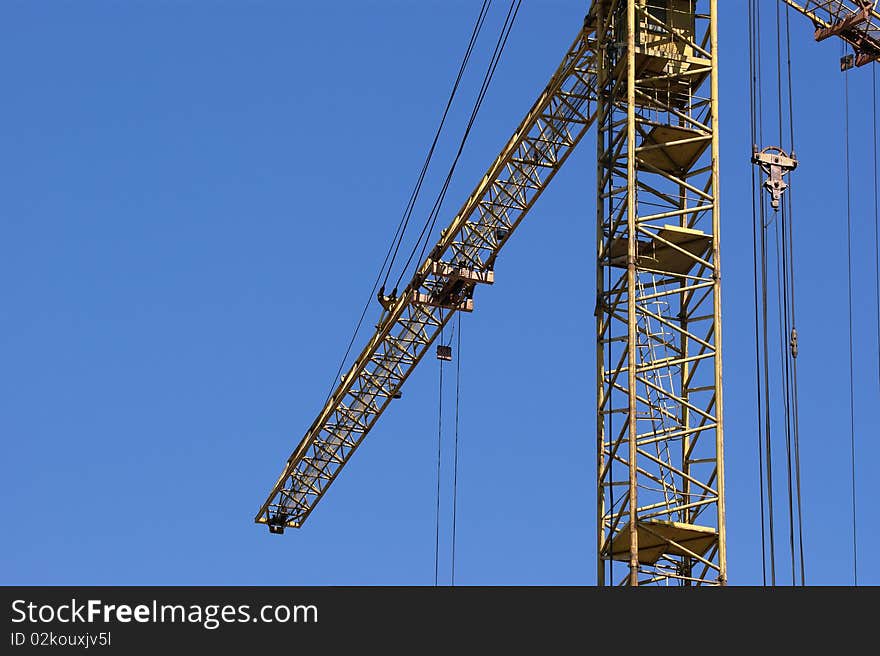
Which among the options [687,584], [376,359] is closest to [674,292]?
[687,584]

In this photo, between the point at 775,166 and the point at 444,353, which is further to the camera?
the point at 444,353

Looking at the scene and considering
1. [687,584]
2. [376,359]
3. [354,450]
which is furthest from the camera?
[354,450]

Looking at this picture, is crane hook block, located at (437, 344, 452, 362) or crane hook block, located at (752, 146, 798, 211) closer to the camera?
crane hook block, located at (752, 146, 798, 211)

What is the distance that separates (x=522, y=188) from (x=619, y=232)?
13.8m

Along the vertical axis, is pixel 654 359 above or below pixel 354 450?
below

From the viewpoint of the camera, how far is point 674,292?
46625 millimetres

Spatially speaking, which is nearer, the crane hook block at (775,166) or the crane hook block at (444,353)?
the crane hook block at (775,166)

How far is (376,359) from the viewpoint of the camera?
70562mm
